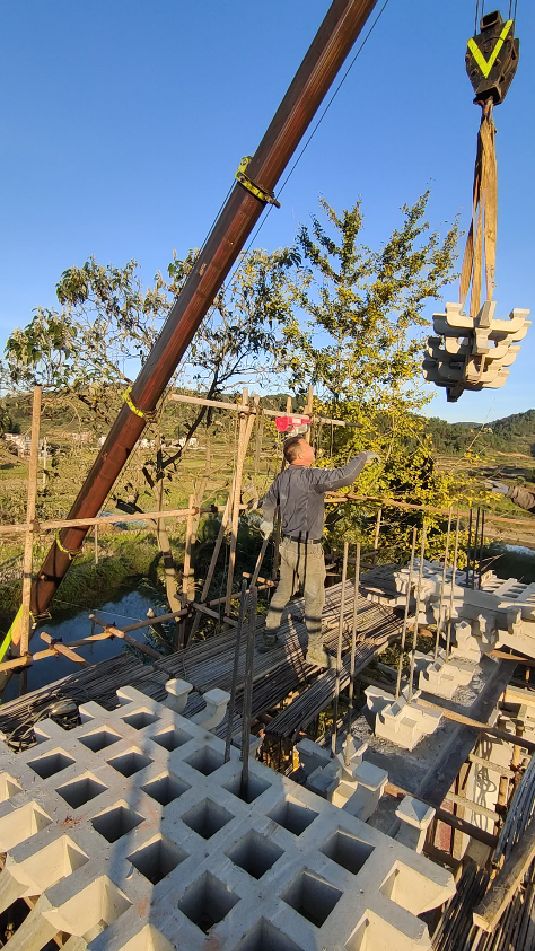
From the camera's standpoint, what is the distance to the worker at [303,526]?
16.6 ft

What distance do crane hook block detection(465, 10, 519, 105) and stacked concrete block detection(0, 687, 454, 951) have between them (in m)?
5.56

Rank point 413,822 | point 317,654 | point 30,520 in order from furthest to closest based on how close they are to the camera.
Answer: point 30,520
point 317,654
point 413,822

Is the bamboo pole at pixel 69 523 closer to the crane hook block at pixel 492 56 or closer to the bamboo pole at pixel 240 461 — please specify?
the bamboo pole at pixel 240 461

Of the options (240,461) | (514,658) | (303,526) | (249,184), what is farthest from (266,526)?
(249,184)

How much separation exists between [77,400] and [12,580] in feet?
33.6

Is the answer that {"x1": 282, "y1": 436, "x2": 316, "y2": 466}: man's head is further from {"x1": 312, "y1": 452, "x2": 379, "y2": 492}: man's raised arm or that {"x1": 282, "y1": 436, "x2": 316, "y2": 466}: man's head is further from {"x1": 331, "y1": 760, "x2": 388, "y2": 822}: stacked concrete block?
{"x1": 331, "y1": 760, "x2": 388, "y2": 822}: stacked concrete block

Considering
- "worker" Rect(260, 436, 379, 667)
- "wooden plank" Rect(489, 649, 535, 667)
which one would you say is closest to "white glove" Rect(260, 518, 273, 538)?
"worker" Rect(260, 436, 379, 667)

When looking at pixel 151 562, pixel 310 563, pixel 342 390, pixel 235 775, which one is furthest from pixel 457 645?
pixel 151 562

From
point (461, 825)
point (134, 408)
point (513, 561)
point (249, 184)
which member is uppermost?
point (249, 184)

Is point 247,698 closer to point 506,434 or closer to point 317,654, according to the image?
point 317,654

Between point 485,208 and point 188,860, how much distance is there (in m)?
5.18

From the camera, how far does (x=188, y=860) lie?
6.70 feet

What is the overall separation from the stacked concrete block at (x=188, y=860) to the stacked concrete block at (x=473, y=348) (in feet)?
12.1

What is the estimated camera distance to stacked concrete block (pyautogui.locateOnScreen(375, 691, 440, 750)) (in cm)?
391
